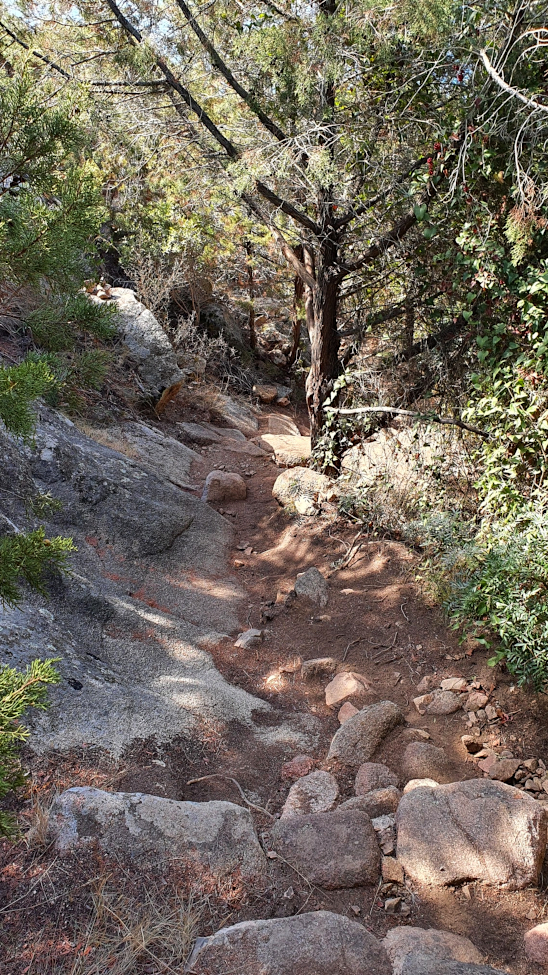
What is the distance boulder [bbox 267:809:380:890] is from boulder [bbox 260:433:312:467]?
5.01m

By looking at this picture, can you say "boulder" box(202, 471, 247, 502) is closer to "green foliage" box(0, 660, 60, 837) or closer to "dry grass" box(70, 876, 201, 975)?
"dry grass" box(70, 876, 201, 975)

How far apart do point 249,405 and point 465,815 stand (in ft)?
32.7

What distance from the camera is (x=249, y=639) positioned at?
4.81 meters

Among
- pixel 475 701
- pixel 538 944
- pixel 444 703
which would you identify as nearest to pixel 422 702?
pixel 444 703

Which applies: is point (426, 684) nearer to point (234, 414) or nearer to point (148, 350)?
point (148, 350)

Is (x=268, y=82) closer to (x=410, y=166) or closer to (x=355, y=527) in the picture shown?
(x=410, y=166)

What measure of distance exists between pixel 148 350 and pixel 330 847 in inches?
301

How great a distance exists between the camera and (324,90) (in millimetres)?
5172

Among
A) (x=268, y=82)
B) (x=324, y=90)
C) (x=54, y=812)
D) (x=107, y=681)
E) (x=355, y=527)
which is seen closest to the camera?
(x=54, y=812)

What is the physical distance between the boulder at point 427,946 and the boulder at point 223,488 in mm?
5479

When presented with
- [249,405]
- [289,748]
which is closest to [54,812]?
[289,748]

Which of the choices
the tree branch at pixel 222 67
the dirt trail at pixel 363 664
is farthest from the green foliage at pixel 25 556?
the tree branch at pixel 222 67

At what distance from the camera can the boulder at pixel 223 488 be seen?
24.6ft

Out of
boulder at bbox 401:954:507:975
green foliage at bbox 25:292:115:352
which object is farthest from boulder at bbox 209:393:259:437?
boulder at bbox 401:954:507:975
